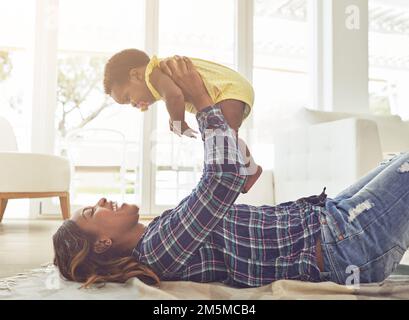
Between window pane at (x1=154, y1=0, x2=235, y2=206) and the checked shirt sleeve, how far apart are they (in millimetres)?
1539

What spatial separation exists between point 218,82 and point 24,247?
1.07m

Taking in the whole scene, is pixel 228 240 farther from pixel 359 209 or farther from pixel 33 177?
pixel 33 177

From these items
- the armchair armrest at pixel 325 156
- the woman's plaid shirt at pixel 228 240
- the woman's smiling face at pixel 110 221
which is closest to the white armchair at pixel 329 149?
the armchair armrest at pixel 325 156

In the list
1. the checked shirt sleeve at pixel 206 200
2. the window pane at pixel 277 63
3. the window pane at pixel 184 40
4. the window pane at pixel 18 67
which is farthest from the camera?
the window pane at pixel 18 67

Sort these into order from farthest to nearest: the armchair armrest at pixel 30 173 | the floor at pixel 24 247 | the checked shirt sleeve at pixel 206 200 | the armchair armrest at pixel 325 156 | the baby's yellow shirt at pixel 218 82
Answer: the armchair armrest at pixel 30 173 < the armchair armrest at pixel 325 156 < the floor at pixel 24 247 < the baby's yellow shirt at pixel 218 82 < the checked shirt sleeve at pixel 206 200

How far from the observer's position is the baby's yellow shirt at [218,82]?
95 cm

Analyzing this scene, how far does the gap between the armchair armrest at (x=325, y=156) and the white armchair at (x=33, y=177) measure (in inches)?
49.3

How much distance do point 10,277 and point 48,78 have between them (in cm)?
212

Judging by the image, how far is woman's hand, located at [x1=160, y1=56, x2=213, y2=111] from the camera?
0.82 meters

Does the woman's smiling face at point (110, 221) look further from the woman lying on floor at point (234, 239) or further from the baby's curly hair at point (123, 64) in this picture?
the baby's curly hair at point (123, 64)

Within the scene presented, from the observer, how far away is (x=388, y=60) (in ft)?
11.0

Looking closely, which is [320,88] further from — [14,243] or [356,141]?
[14,243]

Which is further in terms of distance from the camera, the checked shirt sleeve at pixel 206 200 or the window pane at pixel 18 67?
the window pane at pixel 18 67


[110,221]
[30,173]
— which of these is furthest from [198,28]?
[110,221]
